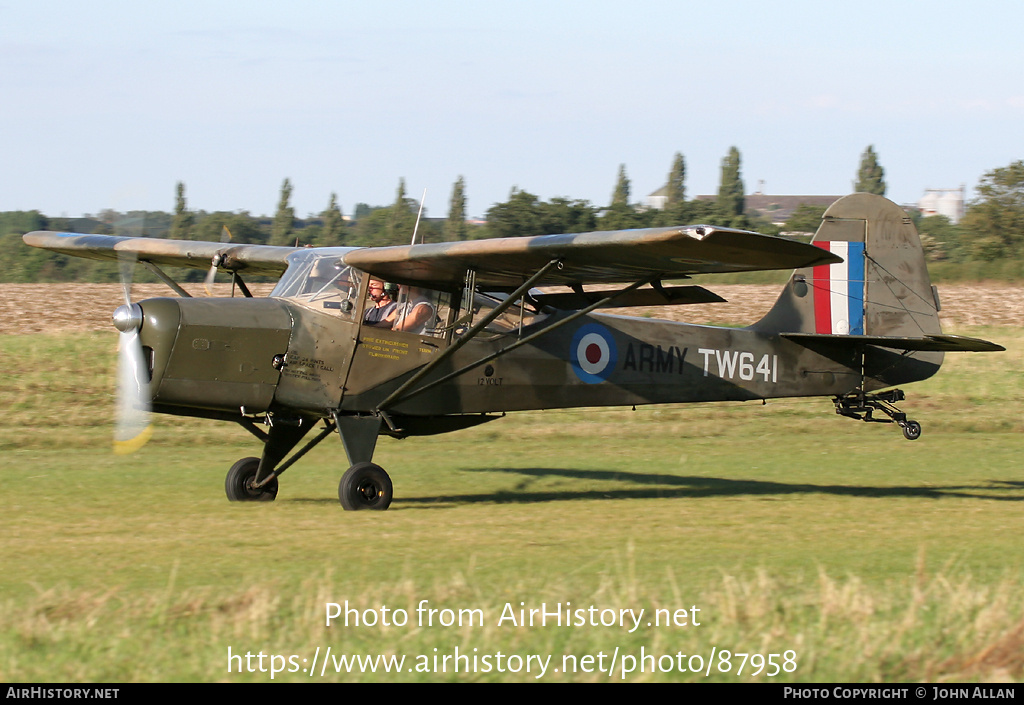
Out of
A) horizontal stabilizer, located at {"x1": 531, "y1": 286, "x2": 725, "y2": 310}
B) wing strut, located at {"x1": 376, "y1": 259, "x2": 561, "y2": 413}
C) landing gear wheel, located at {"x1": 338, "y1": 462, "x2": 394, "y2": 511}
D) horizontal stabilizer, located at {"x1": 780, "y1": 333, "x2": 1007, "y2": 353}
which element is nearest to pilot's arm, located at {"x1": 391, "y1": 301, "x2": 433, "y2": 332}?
wing strut, located at {"x1": 376, "y1": 259, "x2": 561, "y2": 413}

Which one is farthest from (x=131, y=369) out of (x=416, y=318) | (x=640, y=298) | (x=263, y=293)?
(x=263, y=293)

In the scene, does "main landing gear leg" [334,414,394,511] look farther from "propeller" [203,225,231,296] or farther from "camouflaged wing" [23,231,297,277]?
"camouflaged wing" [23,231,297,277]

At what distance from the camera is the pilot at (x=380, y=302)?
10.9 m

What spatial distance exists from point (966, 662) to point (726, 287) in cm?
3692

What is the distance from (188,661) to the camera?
504 cm

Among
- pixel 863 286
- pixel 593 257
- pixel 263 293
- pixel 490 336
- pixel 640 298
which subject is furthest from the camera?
pixel 263 293

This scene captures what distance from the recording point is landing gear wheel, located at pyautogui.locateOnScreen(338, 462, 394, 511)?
10.3 metres

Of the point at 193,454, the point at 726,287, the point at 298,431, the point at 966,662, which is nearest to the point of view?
the point at 966,662

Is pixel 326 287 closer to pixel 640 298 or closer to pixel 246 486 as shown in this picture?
pixel 246 486

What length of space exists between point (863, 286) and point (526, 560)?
7250 mm

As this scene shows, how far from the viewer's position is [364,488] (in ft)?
34.1

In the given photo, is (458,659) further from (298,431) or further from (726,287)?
(726,287)

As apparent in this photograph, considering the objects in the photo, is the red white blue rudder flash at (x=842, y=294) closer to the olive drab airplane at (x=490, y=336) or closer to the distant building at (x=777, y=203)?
the olive drab airplane at (x=490, y=336)
